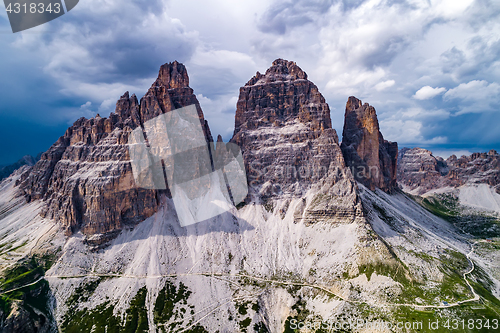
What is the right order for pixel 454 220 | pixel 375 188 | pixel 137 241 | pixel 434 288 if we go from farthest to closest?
pixel 454 220, pixel 375 188, pixel 137 241, pixel 434 288

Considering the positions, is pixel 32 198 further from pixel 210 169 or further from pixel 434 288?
pixel 434 288

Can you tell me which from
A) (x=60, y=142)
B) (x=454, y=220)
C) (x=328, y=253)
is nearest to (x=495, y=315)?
(x=328, y=253)

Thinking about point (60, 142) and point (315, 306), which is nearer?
point (315, 306)

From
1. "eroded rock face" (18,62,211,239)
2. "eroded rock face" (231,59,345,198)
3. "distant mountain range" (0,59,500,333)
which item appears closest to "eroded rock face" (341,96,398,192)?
"distant mountain range" (0,59,500,333)

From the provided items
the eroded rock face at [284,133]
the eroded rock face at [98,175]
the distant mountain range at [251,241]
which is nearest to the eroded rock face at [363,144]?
the distant mountain range at [251,241]

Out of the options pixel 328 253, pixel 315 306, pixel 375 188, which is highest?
pixel 375 188

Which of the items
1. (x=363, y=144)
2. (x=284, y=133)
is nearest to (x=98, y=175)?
(x=284, y=133)
